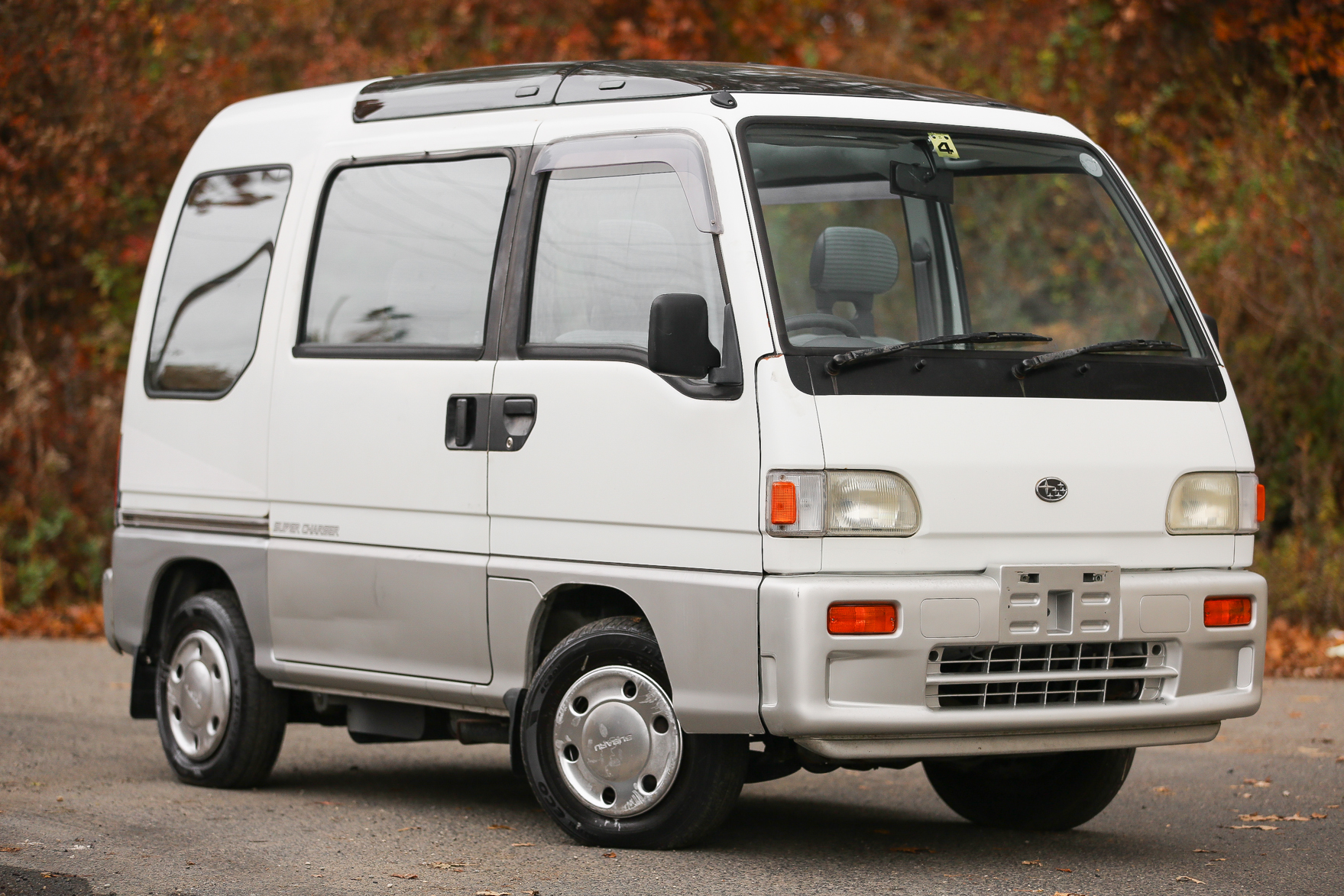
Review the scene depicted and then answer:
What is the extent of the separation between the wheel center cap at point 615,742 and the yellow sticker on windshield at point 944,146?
2.17 metres

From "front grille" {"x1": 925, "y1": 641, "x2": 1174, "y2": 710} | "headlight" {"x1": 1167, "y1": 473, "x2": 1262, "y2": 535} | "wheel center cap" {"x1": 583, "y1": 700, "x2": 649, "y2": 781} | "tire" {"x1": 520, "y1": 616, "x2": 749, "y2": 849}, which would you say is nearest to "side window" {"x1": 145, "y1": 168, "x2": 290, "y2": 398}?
"tire" {"x1": 520, "y1": 616, "x2": 749, "y2": 849}

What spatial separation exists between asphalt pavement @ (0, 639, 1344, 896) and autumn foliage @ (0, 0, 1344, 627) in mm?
4171

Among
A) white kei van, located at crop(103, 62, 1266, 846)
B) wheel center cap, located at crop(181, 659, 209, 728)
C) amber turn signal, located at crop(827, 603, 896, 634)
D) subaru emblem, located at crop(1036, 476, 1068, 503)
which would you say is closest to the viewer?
amber turn signal, located at crop(827, 603, 896, 634)

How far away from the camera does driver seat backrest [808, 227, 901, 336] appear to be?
6746 millimetres

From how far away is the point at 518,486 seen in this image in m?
6.88

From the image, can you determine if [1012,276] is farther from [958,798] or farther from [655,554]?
[655,554]

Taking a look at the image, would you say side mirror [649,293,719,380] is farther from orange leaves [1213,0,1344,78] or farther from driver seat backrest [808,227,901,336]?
orange leaves [1213,0,1344,78]

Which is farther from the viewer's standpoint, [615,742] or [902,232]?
[902,232]

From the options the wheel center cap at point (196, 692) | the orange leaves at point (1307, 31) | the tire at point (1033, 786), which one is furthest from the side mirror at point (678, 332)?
the orange leaves at point (1307, 31)

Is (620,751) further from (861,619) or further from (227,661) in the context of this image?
(227,661)

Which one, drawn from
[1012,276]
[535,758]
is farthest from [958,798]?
[1012,276]

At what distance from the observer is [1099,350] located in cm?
658

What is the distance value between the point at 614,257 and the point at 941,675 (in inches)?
70.1

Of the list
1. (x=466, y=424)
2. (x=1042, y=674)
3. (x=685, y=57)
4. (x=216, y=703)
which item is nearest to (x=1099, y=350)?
(x=1042, y=674)
